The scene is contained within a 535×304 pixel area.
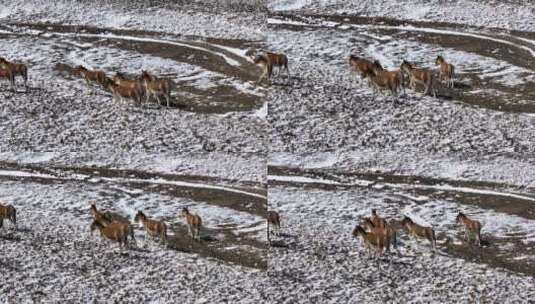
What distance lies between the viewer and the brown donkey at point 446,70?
12820 mm

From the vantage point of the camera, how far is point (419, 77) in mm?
12781

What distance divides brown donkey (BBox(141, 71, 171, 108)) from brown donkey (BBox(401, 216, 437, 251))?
2.26 m

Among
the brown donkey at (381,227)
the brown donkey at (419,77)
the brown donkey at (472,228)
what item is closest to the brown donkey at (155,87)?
the brown donkey at (419,77)

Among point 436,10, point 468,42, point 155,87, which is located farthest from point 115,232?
point 436,10

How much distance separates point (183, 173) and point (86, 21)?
2190 millimetres

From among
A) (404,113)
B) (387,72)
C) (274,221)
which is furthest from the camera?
(387,72)

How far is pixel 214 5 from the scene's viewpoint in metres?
14.1

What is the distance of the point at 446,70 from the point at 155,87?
7.45 feet

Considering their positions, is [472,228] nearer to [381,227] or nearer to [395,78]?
[381,227]

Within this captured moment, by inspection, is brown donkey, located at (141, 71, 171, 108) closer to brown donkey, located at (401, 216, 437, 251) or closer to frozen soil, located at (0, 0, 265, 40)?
frozen soil, located at (0, 0, 265, 40)

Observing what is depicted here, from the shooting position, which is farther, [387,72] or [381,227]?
[387,72]

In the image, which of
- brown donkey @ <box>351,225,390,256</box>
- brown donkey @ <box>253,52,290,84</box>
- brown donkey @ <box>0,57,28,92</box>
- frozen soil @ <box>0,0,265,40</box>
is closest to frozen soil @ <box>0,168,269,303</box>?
brown donkey @ <box>351,225,390,256</box>

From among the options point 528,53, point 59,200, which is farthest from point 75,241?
point 528,53

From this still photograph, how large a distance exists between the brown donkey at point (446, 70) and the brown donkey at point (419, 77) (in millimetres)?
95
